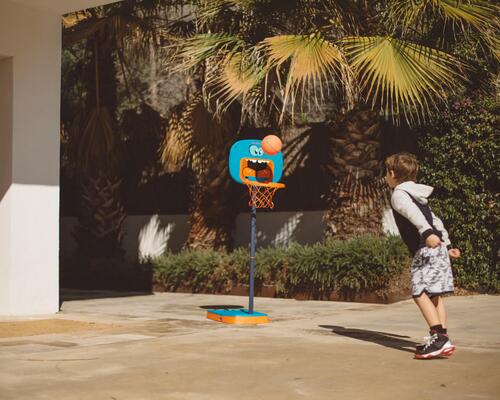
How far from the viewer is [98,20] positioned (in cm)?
1255

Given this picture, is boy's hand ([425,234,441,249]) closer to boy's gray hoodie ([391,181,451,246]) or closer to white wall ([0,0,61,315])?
boy's gray hoodie ([391,181,451,246])

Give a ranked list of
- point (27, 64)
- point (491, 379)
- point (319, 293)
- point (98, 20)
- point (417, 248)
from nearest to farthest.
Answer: point (491, 379) < point (417, 248) < point (27, 64) < point (319, 293) < point (98, 20)

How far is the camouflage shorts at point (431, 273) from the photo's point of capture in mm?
5852

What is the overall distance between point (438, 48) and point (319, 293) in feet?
11.9

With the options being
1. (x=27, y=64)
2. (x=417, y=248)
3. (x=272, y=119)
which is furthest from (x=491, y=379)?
(x=272, y=119)

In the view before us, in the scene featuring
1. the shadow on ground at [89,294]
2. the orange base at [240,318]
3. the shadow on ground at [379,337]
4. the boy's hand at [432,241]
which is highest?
the boy's hand at [432,241]

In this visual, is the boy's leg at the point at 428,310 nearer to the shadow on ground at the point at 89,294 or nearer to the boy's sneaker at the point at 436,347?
the boy's sneaker at the point at 436,347

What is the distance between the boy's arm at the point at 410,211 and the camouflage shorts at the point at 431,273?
0.56 feet

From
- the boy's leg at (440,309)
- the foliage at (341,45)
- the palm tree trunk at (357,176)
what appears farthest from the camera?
the palm tree trunk at (357,176)

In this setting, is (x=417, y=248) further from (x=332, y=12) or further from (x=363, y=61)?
(x=332, y=12)

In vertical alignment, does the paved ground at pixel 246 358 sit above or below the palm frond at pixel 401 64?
below

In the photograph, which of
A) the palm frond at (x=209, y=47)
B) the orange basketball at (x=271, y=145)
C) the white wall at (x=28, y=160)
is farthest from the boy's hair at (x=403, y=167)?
the palm frond at (x=209, y=47)

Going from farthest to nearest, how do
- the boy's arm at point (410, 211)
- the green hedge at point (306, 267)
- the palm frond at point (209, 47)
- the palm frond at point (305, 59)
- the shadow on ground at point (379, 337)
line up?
the palm frond at point (209, 47) → the green hedge at point (306, 267) → the palm frond at point (305, 59) → the shadow on ground at point (379, 337) → the boy's arm at point (410, 211)

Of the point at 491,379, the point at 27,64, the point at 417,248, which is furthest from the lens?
the point at 27,64
